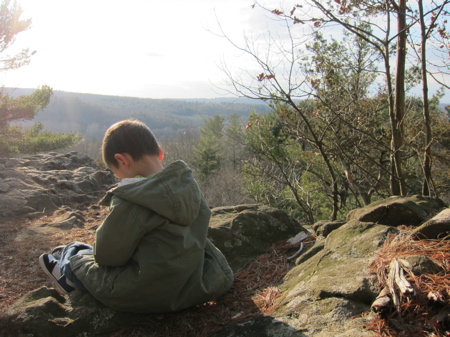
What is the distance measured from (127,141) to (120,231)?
544 millimetres

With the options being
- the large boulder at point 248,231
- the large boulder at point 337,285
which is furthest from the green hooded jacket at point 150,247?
the large boulder at point 248,231

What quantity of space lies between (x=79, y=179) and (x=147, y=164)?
21.6ft

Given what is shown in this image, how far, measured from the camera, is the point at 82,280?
2287 mm

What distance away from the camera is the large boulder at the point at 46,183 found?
6.45 m

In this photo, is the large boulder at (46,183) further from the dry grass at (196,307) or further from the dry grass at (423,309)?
the dry grass at (423,309)

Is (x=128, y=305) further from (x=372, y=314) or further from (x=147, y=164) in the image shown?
(x=372, y=314)

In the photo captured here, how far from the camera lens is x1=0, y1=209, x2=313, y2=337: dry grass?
221cm

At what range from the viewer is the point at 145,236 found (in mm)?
2148

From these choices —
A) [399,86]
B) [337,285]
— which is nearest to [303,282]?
[337,285]

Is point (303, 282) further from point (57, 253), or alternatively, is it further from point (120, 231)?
point (57, 253)

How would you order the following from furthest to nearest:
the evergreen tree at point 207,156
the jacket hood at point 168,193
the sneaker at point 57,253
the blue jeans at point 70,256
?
the evergreen tree at point 207,156, the sneaker at point 57,253, the blue jeans at point 70,256, the jacket hood at point 168,193

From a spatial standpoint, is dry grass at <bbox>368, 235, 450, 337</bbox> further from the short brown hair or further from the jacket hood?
the short brown hair

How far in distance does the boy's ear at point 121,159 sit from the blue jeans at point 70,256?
0.75 m

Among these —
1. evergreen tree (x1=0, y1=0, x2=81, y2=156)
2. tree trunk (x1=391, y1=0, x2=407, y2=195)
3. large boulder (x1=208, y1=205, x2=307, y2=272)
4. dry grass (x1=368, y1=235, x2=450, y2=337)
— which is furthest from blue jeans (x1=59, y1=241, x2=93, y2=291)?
evergreen tree (x1=0, y1=0, x2=81, y2=156)
